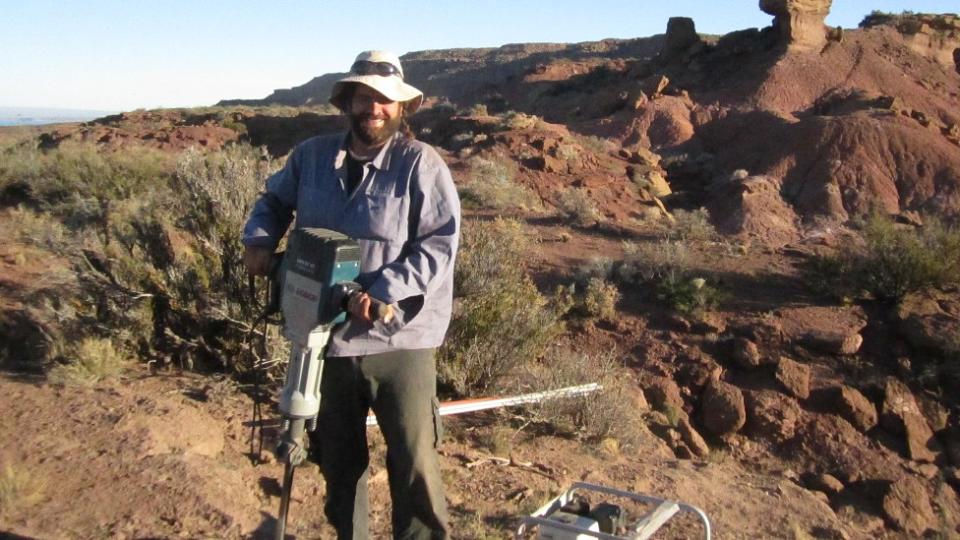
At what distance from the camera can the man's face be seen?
8.81ft

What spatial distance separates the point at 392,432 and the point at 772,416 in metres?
5.70

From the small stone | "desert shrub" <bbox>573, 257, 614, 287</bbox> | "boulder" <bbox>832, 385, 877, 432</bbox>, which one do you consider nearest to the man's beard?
the small stone

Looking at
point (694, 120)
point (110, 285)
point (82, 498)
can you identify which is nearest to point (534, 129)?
point (694, 120)

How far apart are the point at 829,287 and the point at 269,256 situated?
7883mm

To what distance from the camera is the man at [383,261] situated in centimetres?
262

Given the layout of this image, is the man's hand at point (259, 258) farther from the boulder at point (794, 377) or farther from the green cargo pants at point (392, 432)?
the boulder at point (794, 377)

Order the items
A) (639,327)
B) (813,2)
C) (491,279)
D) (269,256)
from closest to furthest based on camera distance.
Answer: (269,256), (491,279), (639,327), (813,2)

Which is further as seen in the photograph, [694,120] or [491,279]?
[694,120]

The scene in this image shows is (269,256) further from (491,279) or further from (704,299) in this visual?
(704,299)

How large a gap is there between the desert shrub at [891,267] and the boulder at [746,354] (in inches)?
65.7

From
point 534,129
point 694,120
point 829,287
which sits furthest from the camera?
point 694,120

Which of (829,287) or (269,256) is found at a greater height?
(269,256)

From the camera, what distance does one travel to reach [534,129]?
1962cm

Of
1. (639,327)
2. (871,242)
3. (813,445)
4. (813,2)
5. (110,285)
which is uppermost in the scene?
(813,2)
